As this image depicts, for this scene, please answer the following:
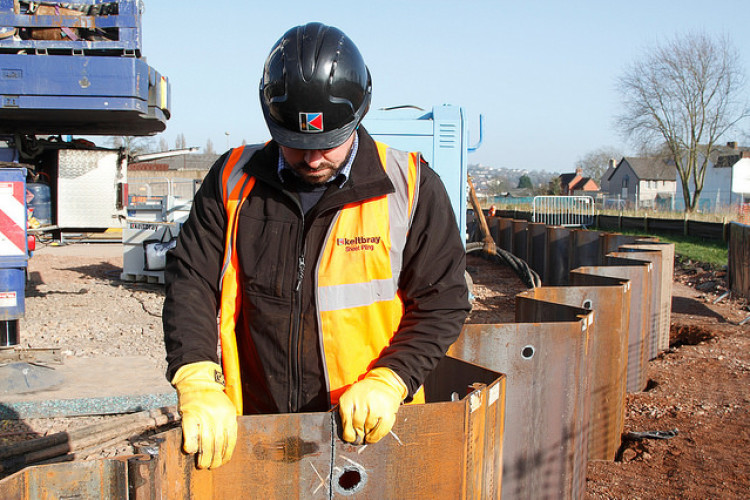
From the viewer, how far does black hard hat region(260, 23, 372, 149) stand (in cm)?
228

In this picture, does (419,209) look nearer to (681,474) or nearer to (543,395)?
(543,395)

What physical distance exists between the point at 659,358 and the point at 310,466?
6.98m

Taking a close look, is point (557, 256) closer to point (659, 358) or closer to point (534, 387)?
point (659, 358)

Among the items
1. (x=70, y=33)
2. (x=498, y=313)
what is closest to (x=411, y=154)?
(x=70, y=33)

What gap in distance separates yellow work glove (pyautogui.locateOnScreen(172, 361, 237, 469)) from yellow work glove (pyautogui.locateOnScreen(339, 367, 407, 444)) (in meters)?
0.34

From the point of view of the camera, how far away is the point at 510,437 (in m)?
3.60

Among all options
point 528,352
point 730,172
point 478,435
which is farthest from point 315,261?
point 730,172

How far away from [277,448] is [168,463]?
35 centimetres

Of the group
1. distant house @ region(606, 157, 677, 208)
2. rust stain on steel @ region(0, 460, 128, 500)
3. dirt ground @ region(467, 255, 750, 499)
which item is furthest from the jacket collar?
distant house @ region(606, 157, 677, 208)

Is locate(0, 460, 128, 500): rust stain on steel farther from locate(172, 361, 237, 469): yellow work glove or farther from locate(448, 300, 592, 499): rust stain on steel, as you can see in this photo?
locate(448, 300, 592, 499): rust stain on steel

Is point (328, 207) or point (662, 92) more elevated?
point (662, 92)

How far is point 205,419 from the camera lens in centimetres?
207

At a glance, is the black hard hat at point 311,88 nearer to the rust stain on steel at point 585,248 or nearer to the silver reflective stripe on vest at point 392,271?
the silver reflective stripe on vest at point 392,271

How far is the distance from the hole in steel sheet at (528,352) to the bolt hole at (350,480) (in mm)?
1585
